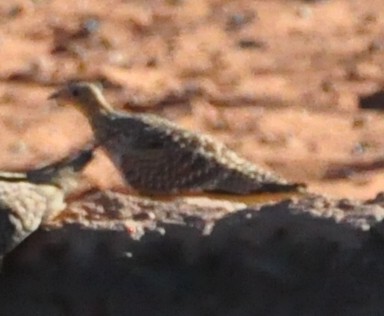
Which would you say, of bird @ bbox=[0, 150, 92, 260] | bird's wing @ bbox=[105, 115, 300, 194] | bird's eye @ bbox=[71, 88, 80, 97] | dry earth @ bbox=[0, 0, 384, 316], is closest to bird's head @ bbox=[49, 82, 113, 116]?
bird's eye @ bbox=[71, 88, 80, 97]

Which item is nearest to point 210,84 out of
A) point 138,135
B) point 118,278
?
point 138,135

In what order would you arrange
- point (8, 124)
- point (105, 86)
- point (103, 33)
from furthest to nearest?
point (103, 33) < point (105, 86) < point (8, 124)

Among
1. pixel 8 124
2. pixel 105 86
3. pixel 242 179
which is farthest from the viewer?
pixel 105 86

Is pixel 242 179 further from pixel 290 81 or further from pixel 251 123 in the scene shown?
pixel 290 81

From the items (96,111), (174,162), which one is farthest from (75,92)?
(174,162)

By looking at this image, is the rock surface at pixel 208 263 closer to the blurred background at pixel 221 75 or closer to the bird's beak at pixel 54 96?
the blurred background at pixel 221 75

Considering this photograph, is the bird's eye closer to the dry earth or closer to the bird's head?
the bird's head

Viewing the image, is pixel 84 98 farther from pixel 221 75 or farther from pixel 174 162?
pixel 221 75

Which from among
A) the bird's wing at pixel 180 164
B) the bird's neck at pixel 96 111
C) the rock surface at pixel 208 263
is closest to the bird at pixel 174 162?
the bird's wing at pixel 180 164
